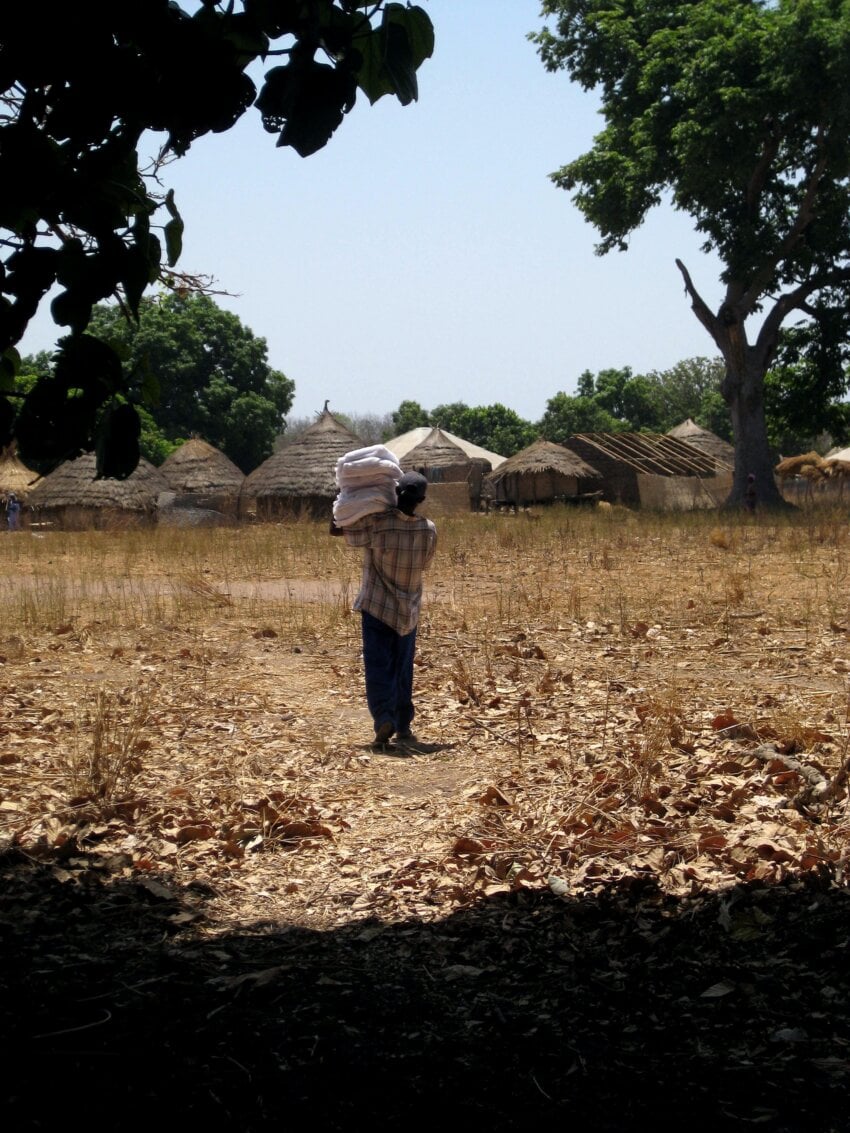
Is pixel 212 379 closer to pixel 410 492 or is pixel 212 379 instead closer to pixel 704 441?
pixel 704 441

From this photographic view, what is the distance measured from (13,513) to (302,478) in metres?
6.93

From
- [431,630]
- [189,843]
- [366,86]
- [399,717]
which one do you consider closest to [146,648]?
[431,630]

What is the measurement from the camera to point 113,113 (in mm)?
2627

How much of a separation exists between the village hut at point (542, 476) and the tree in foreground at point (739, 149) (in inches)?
295

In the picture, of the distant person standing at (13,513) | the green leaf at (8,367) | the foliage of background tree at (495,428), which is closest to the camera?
the green leaf at (8,367)

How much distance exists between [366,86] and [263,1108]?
91.9 inches

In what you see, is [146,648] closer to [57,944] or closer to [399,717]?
[399,717]

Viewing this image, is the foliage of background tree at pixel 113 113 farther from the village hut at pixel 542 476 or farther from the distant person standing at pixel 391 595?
the village hut at pixel 542 476

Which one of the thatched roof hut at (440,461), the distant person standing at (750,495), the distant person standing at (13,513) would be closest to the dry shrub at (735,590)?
the distant person standing at (750,495)

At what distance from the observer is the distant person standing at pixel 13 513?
2878 centimetres

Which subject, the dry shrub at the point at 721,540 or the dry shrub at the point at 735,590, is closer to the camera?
the dry shrub at the point at 735,590

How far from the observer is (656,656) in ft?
26.3

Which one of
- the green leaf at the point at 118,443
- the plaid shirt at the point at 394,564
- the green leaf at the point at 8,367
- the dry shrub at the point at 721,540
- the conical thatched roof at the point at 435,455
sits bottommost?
the dry shrub at the point at 721,540

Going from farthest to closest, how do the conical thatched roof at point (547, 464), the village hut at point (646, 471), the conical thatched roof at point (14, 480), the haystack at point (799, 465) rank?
1. the haystack at point (799, 465)
2. the village hut at point (646, 471)
3. the conical thatched roof at point (547, 464)
4. the conical thatched roof at point (14, 480)
